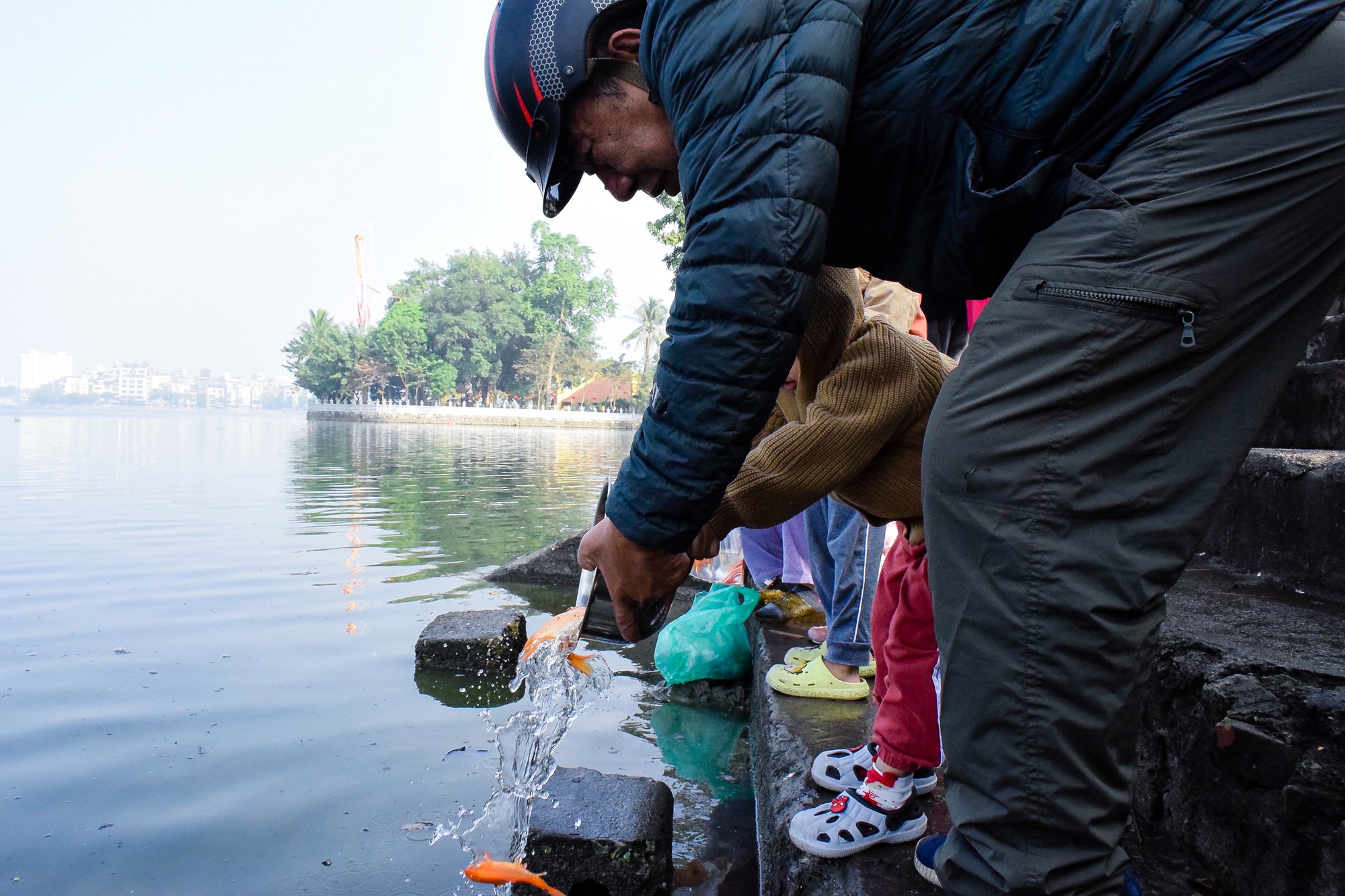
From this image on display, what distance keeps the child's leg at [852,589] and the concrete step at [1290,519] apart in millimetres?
1072

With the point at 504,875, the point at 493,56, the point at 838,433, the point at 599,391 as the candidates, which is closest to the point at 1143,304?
the point at 838,433

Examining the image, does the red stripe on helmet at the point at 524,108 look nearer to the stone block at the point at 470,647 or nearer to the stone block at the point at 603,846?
the stone block at the point at 603,846

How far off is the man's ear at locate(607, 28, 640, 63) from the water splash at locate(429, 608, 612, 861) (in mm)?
1366

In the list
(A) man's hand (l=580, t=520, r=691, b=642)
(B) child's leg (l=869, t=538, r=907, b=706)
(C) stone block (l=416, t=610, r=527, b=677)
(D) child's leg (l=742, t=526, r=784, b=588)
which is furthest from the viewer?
(D) child's leg (l=742, t=526, r=784, b=588)

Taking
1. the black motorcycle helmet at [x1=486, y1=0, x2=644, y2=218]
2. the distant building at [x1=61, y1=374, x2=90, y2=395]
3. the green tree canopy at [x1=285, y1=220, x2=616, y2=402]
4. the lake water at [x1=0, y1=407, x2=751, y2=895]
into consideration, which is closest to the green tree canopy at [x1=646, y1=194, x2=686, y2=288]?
the lake water at [x1=0, y1=407, x2=751, y2=895]

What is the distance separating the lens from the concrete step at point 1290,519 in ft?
7.59

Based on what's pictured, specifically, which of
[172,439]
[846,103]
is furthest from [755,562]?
[172,439]

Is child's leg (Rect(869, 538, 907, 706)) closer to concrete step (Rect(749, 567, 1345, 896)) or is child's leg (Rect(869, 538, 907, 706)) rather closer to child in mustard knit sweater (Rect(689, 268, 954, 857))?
child in mustard knit sweater (Rect(689, 268, 954, 857))

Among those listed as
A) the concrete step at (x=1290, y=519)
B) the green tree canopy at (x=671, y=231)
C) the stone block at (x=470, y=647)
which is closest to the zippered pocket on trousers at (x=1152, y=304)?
the concrete step at (x=1290, y=519)

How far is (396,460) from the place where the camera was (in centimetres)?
2031

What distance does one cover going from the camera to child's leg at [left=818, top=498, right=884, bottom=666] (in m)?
3.00

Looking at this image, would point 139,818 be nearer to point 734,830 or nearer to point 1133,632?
point 734,830

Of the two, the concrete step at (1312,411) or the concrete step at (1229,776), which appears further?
the concrete step at (1312,411)

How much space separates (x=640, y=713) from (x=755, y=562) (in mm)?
1075
